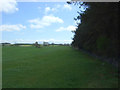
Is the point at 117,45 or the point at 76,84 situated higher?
the point at 117,45

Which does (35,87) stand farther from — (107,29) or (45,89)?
(107,29)

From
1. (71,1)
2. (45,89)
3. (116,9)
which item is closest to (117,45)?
(116,9)

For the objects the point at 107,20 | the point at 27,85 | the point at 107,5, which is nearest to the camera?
the point at 27,85

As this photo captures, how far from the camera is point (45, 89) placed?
4.79 metres

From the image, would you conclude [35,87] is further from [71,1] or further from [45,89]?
[71,1]

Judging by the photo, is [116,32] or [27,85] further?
[116,32]

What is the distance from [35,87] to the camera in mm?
5016

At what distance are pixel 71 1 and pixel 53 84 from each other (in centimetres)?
461

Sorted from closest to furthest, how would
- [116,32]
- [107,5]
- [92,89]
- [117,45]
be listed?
[92,89]
[107,5]
[116,32]
[117,45]

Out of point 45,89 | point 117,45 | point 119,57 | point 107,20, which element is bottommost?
point 45,89

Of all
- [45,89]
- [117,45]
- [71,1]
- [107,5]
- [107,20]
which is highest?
[71,1]

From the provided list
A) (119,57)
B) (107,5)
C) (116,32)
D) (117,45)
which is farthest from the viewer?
(119,57)

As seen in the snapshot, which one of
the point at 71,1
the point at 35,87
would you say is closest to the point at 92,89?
the point at 35,87

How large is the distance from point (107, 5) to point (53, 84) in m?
3.83
